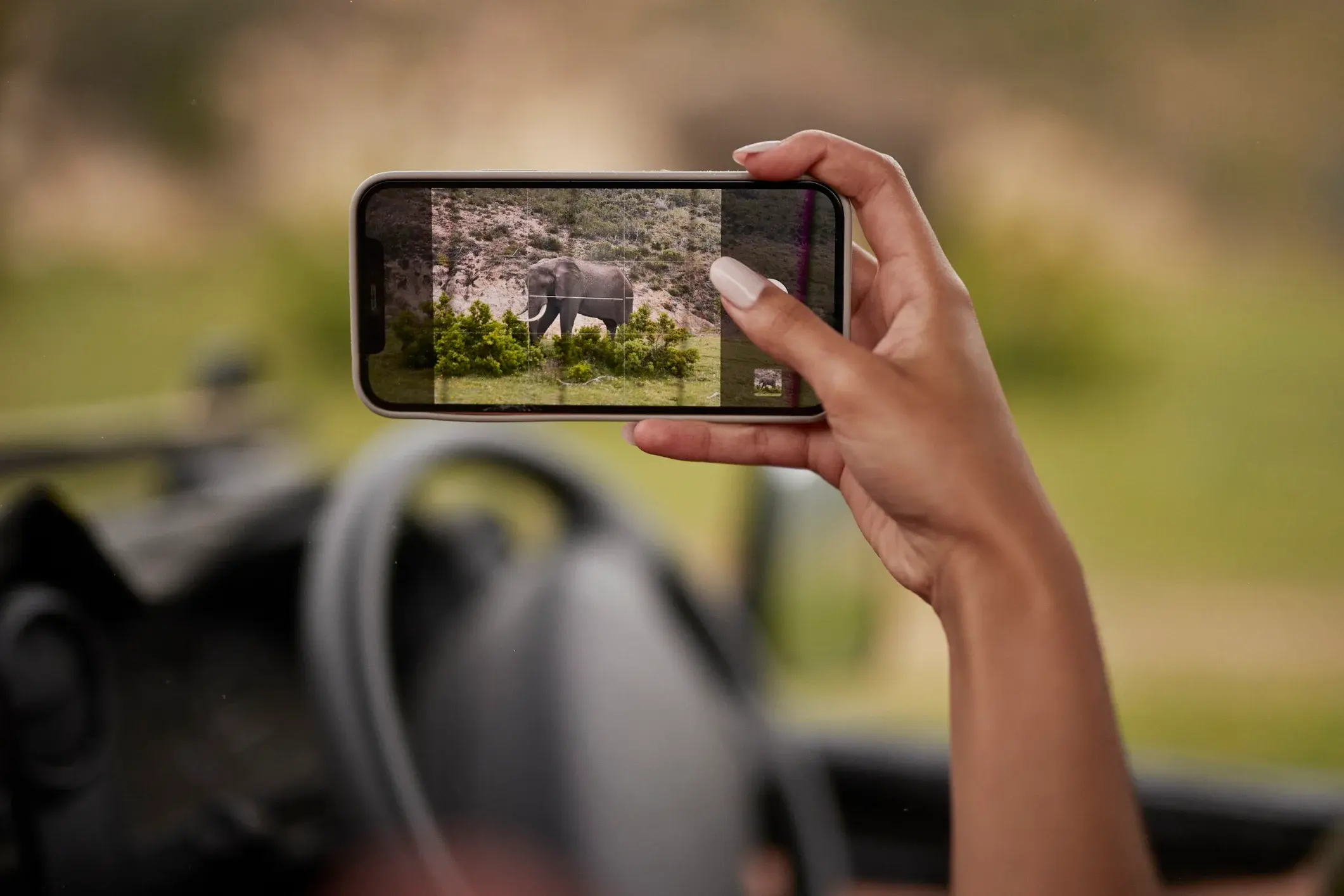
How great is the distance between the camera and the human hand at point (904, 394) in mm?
512

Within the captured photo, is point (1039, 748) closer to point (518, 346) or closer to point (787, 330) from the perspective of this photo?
point (787, 330)

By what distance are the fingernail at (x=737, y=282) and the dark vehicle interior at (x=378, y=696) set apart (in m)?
0.42

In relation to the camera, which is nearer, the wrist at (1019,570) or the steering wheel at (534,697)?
the wrist at (1019,570)

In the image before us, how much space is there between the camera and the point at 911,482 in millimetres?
525

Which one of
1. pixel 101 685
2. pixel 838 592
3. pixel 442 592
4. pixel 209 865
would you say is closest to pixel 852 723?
pixel 838 592

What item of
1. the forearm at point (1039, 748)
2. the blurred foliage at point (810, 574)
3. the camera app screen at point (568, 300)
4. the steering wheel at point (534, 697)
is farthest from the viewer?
the blurred foliage at point (810, 574)

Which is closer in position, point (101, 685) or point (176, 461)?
point (101, 685)

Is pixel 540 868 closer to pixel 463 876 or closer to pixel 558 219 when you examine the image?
pixel 463 876

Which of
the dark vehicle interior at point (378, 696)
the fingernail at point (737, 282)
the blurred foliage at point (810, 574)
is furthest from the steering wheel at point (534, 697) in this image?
the fingernail at point (737, 282)

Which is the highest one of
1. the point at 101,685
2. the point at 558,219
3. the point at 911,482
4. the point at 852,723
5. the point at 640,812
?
the point at 558,219

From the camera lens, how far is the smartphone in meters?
0.59

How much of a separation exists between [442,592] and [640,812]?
0.30m

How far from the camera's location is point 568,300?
1.95 ft

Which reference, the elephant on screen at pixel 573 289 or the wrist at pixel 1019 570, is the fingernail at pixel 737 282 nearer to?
the elephant on screen at pixel 573 289
